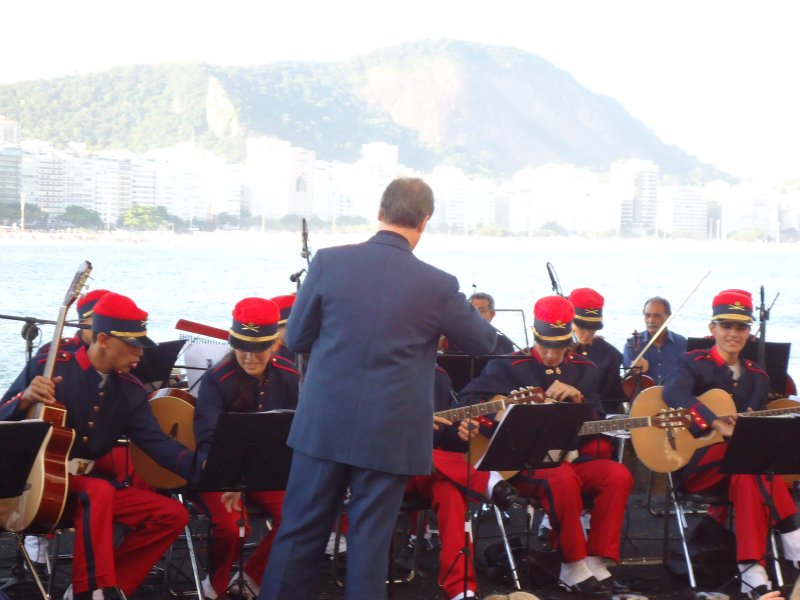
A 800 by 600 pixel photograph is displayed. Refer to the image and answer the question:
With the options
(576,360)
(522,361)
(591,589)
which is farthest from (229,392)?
(591,589)

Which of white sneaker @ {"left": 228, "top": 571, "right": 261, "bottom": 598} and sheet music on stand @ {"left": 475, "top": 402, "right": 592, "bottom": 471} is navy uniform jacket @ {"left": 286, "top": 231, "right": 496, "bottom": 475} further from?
white sneaker @ {"left": 228, "top": 571, "right": 261, "bottom": 598}

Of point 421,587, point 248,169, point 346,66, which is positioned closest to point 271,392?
point 421,587

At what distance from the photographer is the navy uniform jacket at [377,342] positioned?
162 inches

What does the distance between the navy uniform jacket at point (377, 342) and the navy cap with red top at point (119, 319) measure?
149cm

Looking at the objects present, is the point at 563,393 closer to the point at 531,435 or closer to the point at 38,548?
Answer: the point at 531,435

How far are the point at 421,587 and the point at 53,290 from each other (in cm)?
2458

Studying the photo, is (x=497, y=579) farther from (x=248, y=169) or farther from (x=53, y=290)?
(x=248, y=169)

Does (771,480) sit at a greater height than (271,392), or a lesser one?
lesser

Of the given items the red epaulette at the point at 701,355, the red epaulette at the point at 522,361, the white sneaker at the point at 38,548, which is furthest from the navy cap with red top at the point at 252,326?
the red epaulette at the point at 701,355

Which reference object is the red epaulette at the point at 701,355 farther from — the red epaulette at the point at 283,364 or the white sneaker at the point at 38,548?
the white sneaker at the point at 38,548

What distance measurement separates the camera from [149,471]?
232 inches

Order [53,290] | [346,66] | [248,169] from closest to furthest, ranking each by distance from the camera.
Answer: [53,290]
[248,169]
[346,66]

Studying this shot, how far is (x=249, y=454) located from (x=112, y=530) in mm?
750

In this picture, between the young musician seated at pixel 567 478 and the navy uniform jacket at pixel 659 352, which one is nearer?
the young musician seated at pixel 567 478
